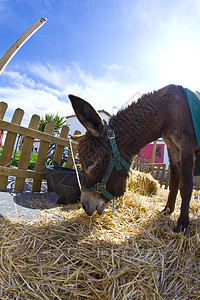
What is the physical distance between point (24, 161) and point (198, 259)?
318cm

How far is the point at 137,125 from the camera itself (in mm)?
1913

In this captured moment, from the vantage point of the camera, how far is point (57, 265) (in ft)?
3.85

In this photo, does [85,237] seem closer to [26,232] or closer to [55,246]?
[55,246]

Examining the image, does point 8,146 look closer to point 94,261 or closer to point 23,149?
point 23,149

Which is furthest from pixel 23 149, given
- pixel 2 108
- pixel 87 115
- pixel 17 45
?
pixel 87 115

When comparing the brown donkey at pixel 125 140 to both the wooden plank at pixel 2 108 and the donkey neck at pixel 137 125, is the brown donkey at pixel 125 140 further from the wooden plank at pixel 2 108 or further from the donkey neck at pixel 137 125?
the wooden plank at pixel 2 108

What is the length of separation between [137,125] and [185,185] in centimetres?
85

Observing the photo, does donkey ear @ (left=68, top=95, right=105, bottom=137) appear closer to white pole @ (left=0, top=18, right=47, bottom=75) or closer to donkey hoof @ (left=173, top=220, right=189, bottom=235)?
donkey hoof @ (left=173, top=220, right=189, bottom=235)

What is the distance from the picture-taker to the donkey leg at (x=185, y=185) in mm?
1759

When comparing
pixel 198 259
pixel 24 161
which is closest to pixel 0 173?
pixel 24 161

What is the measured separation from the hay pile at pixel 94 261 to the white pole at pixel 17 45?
232 centimetres

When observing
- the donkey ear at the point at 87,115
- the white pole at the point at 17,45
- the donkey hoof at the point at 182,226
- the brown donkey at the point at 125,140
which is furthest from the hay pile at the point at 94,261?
the white pole at the point at 17,45

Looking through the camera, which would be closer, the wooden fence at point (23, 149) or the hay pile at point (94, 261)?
the hay pile at point (94, 261)

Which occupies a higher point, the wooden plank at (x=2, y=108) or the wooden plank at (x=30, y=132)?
the wooden plank at (x=2, y=108)
